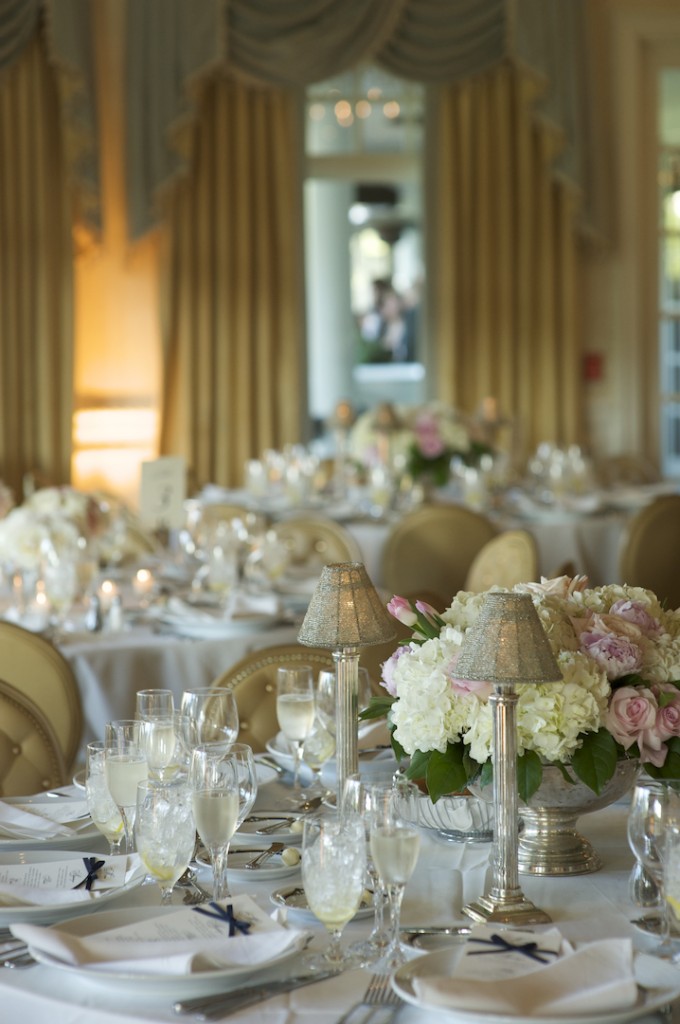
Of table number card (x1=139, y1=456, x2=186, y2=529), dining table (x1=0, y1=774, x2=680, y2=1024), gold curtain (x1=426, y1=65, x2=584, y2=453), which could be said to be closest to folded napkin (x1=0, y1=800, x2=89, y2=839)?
dining table (x1=0, y1=774, x2=680, y2=1024)

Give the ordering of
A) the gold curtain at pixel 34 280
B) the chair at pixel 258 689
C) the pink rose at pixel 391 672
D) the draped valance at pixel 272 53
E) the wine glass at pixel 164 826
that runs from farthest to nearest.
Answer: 1. the draped valance at pixel 272 53
2. the gold curtain at pixel 34 280
3. the chair at pixel 258 689
4. the pink rose at pixel 391 672
5. the wine glass at pixel 164 826

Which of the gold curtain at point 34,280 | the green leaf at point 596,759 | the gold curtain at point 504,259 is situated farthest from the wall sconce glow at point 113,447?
the green leaf at point 596,759

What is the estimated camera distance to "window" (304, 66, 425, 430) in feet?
29.2

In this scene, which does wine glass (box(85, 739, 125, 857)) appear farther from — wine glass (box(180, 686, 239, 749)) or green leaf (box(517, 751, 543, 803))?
green leaf (box(517, 751, 543, 803))

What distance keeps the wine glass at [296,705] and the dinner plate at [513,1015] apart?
0.67 m

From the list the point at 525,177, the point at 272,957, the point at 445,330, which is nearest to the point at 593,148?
the point at 525,177

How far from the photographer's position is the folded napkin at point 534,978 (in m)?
1.30

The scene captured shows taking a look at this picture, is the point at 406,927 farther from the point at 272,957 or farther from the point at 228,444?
the point at 228,444

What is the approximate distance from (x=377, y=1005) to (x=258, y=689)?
1.32 m

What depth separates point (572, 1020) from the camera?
128cm

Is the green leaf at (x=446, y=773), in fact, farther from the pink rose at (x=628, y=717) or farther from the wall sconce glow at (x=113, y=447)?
the wall sconce glow at (x=113, y=447)

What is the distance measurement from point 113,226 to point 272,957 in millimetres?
7470

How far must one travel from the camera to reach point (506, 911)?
1.56 m

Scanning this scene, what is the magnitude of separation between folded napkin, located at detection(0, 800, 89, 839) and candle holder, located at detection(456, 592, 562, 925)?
626 mm
